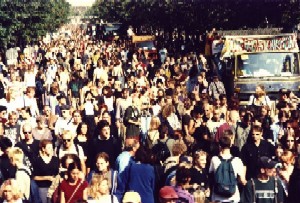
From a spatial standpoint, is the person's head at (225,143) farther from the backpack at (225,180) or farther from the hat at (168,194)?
the hat at (168,194)

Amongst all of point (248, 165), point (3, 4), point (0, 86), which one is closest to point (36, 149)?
point (248, 165)

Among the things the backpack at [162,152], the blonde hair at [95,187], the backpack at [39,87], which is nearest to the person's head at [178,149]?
the backpack at [162,152]

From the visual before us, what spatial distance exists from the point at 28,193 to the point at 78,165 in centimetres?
89

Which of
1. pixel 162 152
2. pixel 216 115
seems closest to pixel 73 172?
pixel 162 152

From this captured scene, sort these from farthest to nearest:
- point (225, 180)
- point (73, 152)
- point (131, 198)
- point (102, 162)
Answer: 1. point (73, 152)
2. point (225, 180)
3. point (102, 162)
4. point (131, 198)

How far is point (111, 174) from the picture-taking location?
8086mm

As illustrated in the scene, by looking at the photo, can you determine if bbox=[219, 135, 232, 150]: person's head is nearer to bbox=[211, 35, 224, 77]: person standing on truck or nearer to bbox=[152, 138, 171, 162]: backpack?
bbox=[152, 138, 171, 162]: backpack

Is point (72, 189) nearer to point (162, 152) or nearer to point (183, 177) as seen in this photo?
point (183, 177)

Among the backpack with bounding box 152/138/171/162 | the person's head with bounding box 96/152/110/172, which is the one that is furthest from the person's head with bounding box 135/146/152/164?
the backpack with bounding box 152/138/171/162

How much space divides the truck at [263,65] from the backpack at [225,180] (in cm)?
1096

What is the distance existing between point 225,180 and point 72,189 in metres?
2.02

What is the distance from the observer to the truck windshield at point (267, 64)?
19.4 m

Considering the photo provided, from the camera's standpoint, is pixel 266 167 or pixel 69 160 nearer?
pixel 266 167

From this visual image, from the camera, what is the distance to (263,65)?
1956cm
